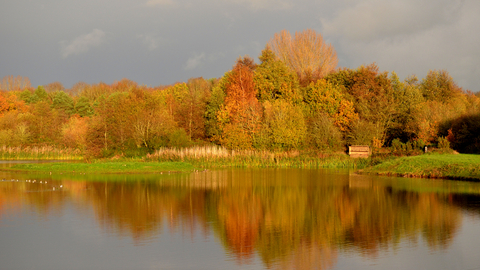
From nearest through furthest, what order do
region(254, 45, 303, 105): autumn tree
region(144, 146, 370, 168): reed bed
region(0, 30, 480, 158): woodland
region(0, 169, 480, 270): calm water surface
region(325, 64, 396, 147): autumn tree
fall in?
region(0, 169, 480, 270): calm water surface
region(144, 146, 370, 168): reed bed
region(0, 30, 480, 158): woodland
region(325, 64, 396, 147): autumn tree
region(254, 45, 303, 105): autumn tree

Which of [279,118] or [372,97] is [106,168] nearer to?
[279,118]

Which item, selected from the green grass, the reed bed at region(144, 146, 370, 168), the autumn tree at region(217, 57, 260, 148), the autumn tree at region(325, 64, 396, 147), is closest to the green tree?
the autumn tree at region(217, 57, 260, 148)

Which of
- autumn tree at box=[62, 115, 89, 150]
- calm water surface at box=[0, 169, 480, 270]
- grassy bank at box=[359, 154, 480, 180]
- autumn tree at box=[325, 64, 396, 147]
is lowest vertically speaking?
calm water surface at box=[0, 169, 480, 270]

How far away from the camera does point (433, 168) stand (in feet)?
90.8

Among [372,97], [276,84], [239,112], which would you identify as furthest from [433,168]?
[276,84]

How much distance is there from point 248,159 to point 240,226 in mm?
25591

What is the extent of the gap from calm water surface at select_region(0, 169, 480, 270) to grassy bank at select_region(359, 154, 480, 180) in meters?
2.00

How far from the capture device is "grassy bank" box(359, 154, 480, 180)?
26250mm

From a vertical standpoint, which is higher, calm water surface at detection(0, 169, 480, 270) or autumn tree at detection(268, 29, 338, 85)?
autumn tree at detection(268, 29, 338, 85)

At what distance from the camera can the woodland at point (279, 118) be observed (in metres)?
44.6

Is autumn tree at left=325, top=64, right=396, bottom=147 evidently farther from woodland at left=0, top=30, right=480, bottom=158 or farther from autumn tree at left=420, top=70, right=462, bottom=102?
autumn tree at left=420, top=70, right=462, bottom=102

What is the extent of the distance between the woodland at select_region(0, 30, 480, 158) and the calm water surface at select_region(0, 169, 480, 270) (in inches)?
779

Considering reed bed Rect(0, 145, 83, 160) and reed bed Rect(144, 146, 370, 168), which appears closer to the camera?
reed bed Rect(144, 146, 370, 168)

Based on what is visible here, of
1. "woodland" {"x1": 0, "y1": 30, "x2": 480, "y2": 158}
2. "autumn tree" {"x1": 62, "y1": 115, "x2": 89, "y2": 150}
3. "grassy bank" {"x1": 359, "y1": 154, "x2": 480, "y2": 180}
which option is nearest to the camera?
"grassy bank" {"x1": 359, "y1": 154, "x2": 480, "y2": 180}
